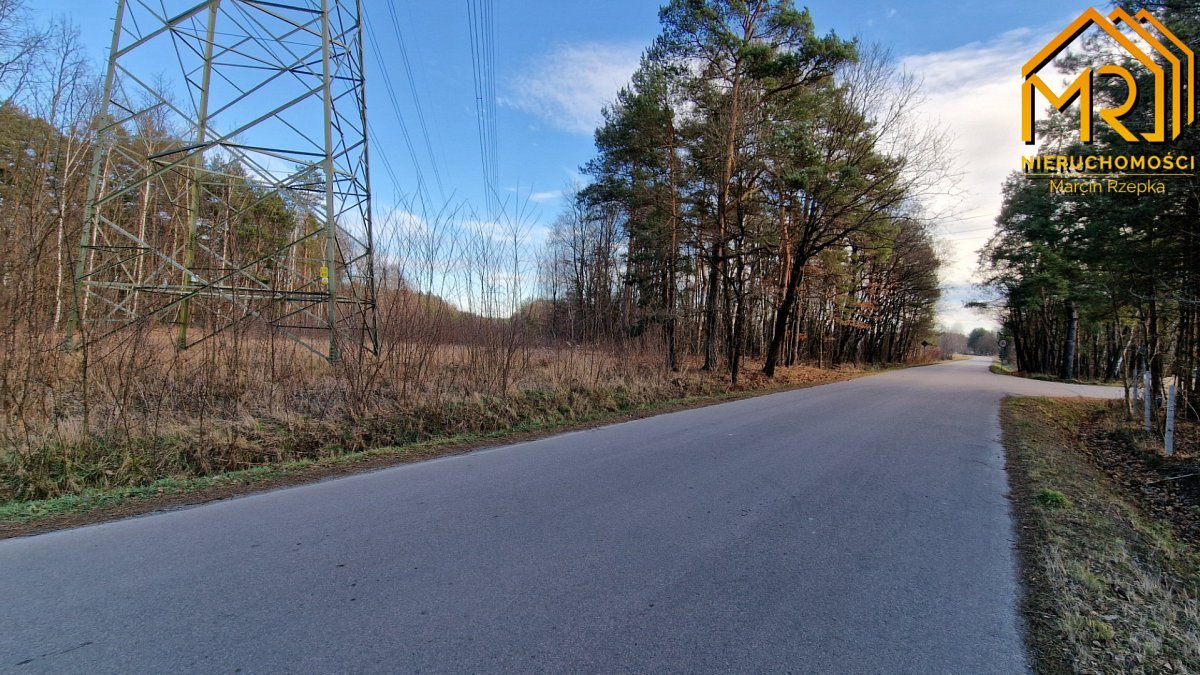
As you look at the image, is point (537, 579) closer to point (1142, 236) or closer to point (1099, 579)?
point (1099, 579)

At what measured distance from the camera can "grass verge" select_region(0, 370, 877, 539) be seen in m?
3.69

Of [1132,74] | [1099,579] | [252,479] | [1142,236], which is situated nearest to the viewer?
[1099,579]

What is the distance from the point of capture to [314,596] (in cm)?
255

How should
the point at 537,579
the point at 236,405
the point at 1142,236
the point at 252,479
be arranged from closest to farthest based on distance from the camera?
1. the point at 537,579
2. the point at 252,479
3. the point at 236,405
4. the point at 1142,236

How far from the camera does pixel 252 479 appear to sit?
15.7ft

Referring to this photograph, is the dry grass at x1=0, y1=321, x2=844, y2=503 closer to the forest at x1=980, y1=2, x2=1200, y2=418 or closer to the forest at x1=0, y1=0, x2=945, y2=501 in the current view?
the forest at x1=0, y1=0, x2=945, y2=501

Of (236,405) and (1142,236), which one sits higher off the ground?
(1142,236)

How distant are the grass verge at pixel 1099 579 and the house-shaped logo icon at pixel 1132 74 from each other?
6.52 meters

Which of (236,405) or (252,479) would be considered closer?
(252,479)

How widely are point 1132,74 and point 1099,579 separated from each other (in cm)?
1064

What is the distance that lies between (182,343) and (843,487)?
8.54 metres

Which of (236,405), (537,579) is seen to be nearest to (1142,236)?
(537,579)

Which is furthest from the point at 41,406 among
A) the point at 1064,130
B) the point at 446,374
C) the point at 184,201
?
the point at 1064,130

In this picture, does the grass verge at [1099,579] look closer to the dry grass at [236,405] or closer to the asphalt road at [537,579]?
the asphalt road at [537,579]
